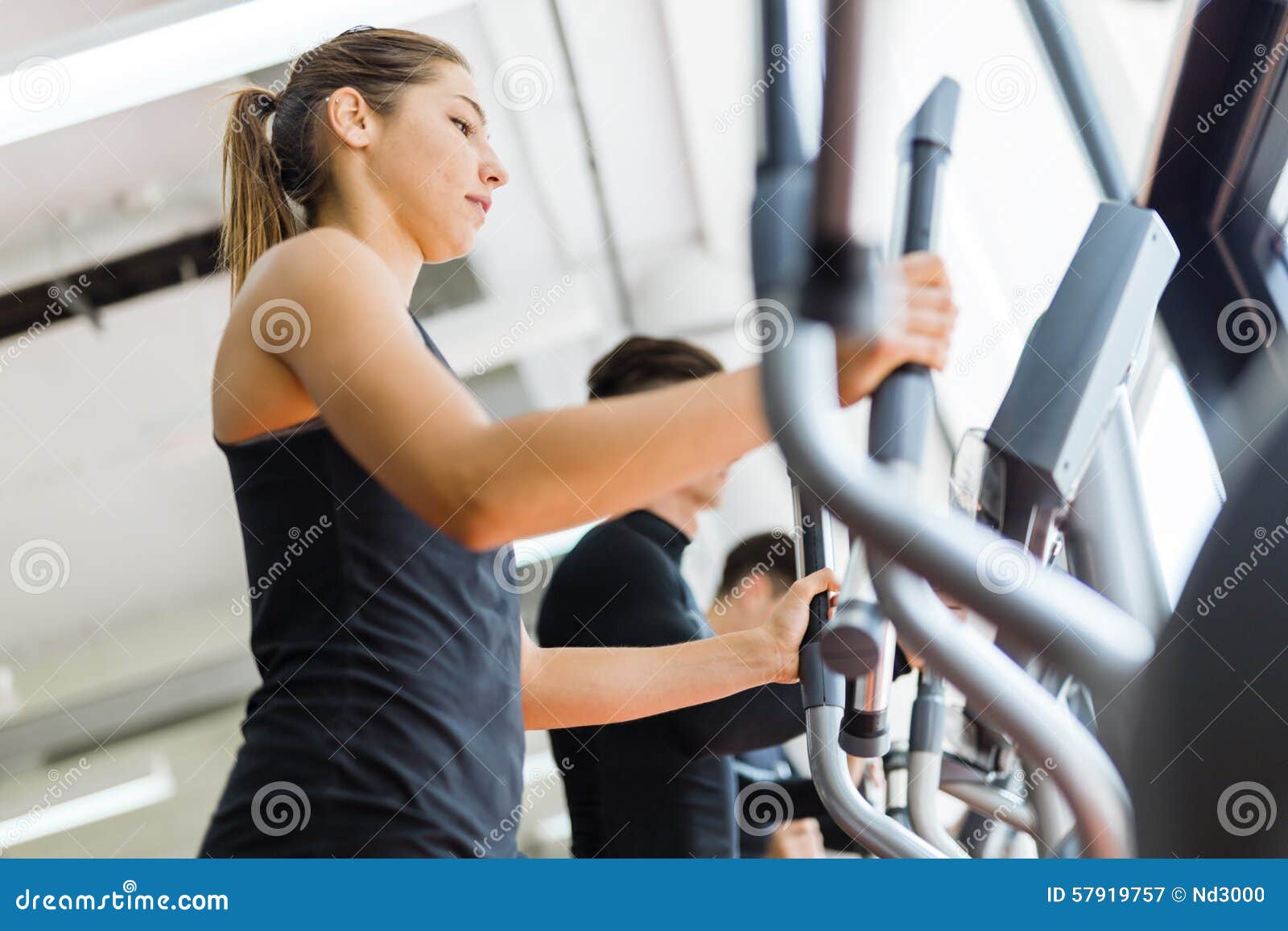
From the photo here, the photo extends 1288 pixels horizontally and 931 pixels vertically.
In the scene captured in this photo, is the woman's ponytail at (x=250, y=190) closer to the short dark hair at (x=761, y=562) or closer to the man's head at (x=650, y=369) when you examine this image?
the man's head at (x=650, y=369)

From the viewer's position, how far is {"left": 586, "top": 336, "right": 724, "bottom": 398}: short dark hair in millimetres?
1918

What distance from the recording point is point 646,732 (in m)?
1.68

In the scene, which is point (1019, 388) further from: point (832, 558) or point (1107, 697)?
point (832, 558)

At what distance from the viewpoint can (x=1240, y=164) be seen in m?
0.91

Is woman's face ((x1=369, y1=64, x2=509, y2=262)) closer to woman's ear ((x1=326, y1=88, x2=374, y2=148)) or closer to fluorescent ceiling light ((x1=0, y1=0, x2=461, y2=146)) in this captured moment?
woman's ear ((x1=326, y1=88, x2=374, y2=148))

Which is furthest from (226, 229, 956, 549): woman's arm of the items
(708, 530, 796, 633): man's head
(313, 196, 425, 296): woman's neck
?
(708, 530, 796, 633): man's head

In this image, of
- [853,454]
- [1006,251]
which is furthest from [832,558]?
[1006,251]

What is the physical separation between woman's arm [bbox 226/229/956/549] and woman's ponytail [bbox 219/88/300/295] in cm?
28

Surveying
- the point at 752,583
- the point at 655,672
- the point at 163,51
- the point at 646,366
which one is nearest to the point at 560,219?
the point at 163,51

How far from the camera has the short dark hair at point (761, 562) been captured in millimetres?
2555

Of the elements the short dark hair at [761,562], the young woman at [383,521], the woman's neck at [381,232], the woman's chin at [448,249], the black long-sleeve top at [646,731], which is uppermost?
the woman's neck at [381,232]

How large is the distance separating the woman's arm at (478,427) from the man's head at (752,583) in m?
1.63

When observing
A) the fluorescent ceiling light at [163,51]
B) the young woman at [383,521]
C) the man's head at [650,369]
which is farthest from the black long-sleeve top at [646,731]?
the fluorescent ceiling light at [163,51]

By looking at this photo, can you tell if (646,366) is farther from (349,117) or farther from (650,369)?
(349,117)
